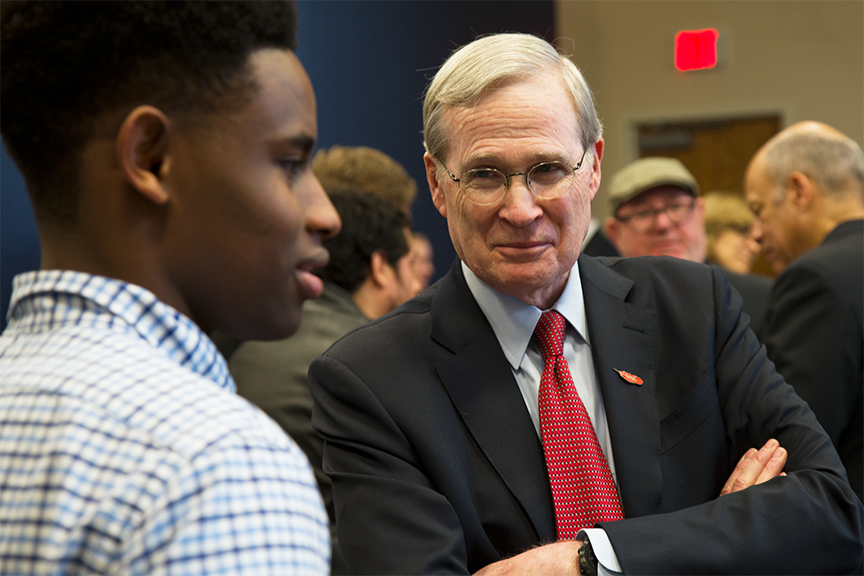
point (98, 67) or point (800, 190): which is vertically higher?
point (98, 67)

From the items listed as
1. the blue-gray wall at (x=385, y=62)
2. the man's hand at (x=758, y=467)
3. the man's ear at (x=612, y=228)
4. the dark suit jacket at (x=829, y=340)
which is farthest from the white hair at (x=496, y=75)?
the blue-gray wall at (x=385, y=62)

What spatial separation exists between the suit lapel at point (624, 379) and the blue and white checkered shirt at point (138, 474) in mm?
904

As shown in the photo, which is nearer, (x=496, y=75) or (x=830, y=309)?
(x=496, y=75)

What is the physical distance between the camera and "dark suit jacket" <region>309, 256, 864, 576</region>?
1.38 m

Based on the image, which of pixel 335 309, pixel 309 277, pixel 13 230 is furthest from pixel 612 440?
pixel 13 230

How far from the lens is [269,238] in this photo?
2.70 ft

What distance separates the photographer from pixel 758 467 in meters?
1.49

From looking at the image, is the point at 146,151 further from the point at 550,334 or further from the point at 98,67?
the point at 550,334

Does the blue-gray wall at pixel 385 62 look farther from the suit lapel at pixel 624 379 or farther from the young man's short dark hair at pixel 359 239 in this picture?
the suit lapel at pixel 624 379

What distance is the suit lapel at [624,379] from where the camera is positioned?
1.48 metres

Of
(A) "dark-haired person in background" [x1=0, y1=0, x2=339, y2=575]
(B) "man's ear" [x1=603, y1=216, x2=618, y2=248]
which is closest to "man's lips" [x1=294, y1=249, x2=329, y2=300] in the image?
(A) "dark-haired person in background" [x1=0, y1=0, x2=339, y2=575]

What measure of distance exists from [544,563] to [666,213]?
2.73 m

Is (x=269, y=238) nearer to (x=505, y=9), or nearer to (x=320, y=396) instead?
(x=320, y=396)

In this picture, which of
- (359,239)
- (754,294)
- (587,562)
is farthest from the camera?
(754,294)
